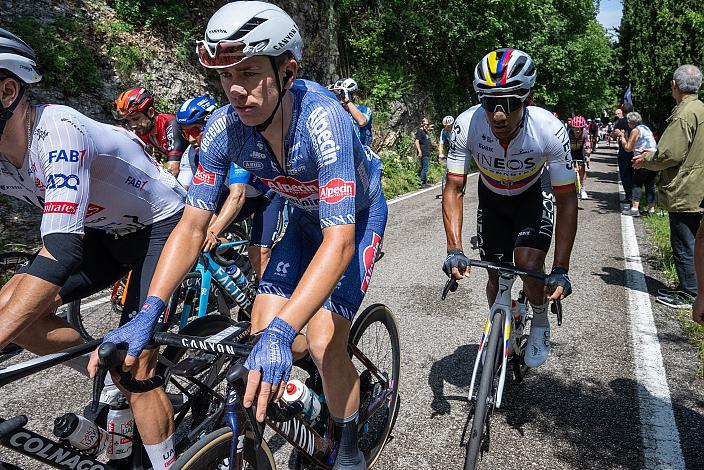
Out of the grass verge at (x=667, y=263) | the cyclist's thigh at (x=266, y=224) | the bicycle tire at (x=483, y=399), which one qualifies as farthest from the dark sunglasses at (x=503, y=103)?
the grass verge at (x=667, y=263)

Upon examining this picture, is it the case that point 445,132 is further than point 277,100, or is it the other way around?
point 445,132

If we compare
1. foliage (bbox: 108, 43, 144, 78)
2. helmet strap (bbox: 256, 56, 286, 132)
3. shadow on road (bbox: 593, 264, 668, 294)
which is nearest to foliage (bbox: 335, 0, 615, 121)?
foliage (bbox: 108, 43, 144, 78)

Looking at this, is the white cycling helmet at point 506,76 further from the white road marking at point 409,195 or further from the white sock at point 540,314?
the white road marking at point 409,195

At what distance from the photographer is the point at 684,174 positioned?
5320 millimetres

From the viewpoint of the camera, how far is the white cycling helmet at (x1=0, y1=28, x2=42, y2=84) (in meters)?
1.99

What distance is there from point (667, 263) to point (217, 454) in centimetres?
676

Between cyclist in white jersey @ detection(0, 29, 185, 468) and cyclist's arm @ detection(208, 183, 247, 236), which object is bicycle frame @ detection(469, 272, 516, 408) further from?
cyclist's arm @ detection(208, 183, 247, 236)

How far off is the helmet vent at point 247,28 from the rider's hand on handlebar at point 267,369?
1.07 metres

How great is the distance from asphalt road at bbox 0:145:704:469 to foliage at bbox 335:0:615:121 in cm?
1494

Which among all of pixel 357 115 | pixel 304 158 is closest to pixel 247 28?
pixel 304 158

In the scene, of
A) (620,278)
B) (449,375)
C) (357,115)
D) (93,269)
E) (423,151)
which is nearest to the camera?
(93,269)

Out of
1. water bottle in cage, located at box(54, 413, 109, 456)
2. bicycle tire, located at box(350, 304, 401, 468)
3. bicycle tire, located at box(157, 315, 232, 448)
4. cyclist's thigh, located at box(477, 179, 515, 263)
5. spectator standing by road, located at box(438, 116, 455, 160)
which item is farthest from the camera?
spectator standing by road, located at box(438, 116, 455, 160)

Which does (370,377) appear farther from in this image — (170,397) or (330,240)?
(330,240)

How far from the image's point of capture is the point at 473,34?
22.5 metres
